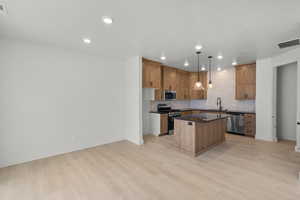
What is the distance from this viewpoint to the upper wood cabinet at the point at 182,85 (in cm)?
647

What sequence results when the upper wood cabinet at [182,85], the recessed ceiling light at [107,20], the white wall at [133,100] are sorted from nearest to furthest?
the recessed ceiling light at [107,20] → the white wall at [133,100] → the upper wood cabinet at [182,85]

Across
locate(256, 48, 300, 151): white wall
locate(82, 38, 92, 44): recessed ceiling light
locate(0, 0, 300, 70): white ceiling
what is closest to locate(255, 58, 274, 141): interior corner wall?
locate(256, 48, 300, 151): white wall

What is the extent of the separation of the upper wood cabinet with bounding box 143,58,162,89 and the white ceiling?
47.5 inches

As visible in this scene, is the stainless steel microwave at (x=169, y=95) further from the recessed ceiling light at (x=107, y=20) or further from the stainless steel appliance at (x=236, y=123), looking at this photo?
the recessed ceiling light at (x=107, y=20)

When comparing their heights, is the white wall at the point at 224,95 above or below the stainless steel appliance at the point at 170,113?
above

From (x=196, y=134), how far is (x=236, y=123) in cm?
280

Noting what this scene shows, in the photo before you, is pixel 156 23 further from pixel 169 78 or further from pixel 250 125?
pixel 250 125

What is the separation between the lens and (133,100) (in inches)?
179

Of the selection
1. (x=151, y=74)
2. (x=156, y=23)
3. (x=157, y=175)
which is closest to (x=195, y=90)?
(x=151, y=74)

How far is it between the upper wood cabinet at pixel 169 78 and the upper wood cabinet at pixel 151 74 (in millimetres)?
603

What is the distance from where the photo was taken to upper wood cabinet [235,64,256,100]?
5184 millimetres

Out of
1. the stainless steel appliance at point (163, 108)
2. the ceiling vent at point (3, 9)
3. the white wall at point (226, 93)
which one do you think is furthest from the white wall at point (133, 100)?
the white wall at point (226, 93)

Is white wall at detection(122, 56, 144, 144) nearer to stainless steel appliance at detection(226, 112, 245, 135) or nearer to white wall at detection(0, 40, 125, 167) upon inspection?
white wall at detection(0, 40, 125, 167)

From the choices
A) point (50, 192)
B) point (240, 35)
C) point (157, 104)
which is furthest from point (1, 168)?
point (240, 35)
